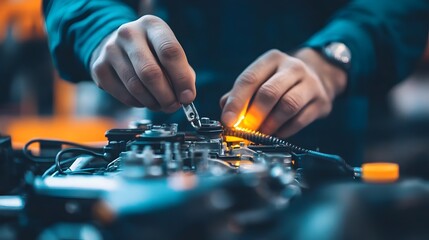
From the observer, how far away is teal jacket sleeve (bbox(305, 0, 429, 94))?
1063mm

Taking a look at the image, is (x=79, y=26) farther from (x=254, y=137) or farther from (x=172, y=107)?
(x=254, y=137)

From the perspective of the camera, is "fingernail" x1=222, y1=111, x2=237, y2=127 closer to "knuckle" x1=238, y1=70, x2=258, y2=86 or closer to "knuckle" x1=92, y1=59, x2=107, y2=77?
"knuckle" x1=238, y1=70, x2=258, y2=86

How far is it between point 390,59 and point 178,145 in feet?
2.49

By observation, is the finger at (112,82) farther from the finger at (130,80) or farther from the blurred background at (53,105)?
the blurred background at (53,105)

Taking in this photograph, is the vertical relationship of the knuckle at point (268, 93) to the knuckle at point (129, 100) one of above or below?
below

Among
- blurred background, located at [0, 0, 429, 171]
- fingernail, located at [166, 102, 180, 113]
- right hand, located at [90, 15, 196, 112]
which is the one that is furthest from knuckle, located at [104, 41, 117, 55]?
blurred background, located at [0, 0, 429, 171]

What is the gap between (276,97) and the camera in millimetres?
869

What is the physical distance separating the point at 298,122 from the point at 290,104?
6 centimetres

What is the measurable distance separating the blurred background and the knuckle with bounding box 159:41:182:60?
1354 mm

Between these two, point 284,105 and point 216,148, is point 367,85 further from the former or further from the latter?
point 216,148

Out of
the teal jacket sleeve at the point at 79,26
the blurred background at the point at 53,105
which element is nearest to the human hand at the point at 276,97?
the teal jacket sleeve at the point at 79,26

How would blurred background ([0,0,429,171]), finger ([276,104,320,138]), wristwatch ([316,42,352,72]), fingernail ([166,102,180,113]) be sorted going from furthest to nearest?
blurred background ([0,0,429,171])
wristwatch ([316,42,352,72])
finger ([276,104,320,138])
fingernail ([166,102,180,113])

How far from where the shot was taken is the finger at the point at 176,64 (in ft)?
2.54

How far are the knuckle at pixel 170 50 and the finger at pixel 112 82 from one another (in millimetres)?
121
